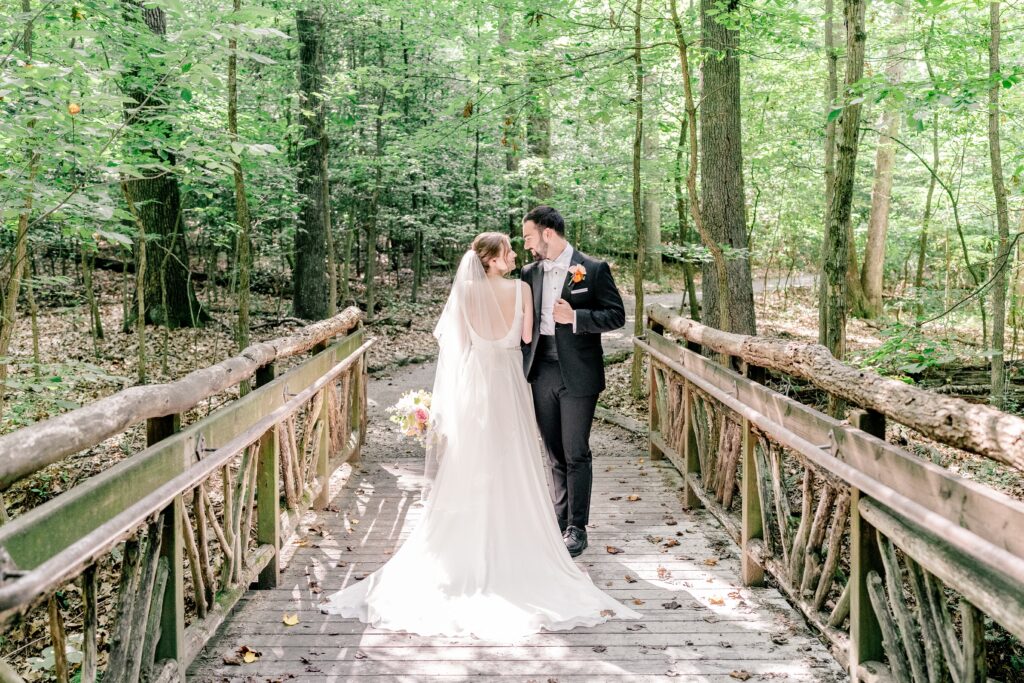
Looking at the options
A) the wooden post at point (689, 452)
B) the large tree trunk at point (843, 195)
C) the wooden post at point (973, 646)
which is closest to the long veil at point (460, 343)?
the wooden post at point (689, 452)

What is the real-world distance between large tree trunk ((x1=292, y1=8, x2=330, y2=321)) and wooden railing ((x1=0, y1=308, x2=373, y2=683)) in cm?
912

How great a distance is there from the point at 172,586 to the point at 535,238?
9.65 feet

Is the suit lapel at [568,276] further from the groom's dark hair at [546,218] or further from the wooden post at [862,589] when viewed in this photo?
the wooden post at [862,589]

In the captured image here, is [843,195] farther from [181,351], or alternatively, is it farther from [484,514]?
[181,351]

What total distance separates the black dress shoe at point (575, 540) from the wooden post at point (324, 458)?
199 cm

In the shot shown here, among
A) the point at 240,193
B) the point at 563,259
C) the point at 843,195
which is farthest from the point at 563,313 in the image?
the point at 240,193

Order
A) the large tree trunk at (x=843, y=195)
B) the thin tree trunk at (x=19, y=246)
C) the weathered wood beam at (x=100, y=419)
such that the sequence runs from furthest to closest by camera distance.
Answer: the large tree trunk at (x=843, y=195) < the thin tree trunk at (x=19, y=246) < the weathered wood beam at (x=100, y=419)

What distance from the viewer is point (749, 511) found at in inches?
181

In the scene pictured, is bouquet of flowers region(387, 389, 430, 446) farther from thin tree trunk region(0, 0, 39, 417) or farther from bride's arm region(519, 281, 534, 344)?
thin tree trunk region(0, 0, 39, 417)

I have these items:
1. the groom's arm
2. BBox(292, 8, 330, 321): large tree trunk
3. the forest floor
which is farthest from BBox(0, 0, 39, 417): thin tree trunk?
BBox(292, 8, 330, 321): large tree trunk

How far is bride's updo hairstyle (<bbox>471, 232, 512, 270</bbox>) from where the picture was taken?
4.78 metres

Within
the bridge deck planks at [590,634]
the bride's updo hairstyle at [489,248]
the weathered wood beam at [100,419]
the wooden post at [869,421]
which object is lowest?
the bridge deck planks at [590,634]

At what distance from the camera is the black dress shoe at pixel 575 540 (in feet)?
16.6

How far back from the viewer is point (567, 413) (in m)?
5.05
